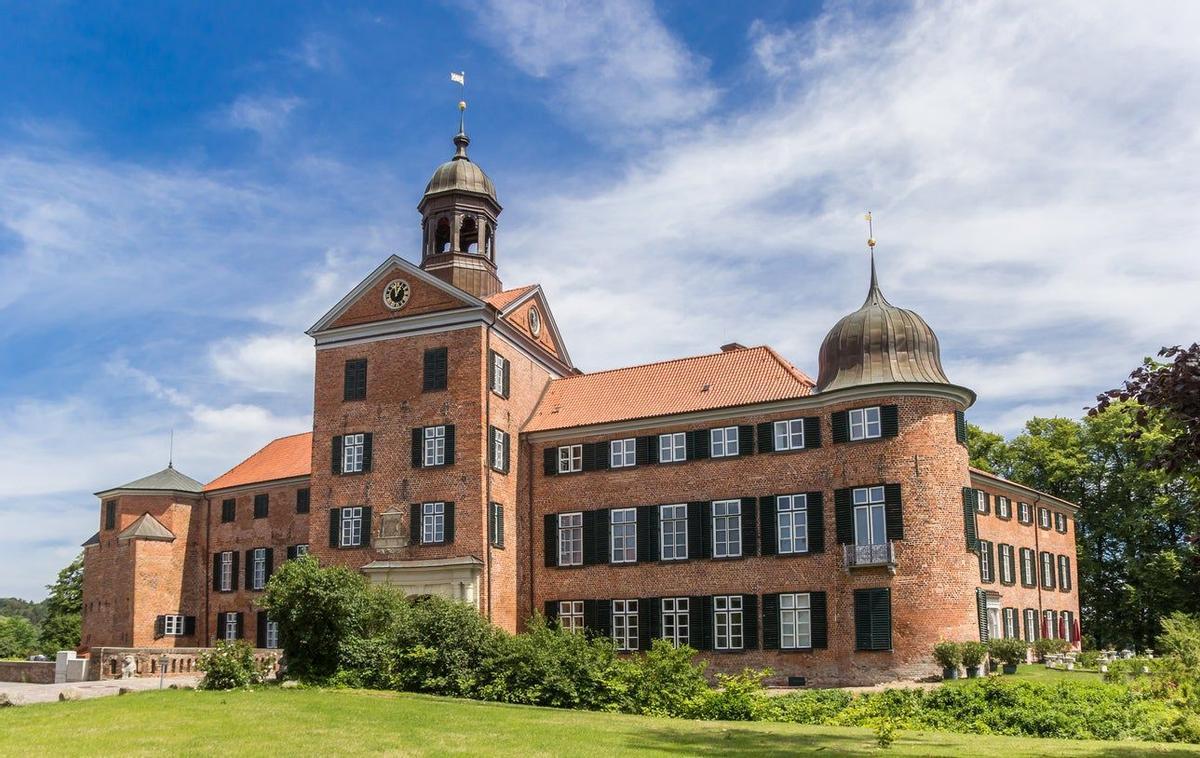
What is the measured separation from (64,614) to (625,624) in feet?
133

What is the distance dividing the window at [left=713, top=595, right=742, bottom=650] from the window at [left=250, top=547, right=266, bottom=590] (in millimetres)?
20810

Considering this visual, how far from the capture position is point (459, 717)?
20.2 m

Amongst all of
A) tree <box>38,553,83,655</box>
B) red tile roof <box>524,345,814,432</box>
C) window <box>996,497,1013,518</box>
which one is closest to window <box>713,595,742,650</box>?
red tile roof <box>524,345,814,432</box>

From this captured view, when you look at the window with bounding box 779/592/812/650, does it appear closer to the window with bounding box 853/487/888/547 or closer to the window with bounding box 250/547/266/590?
the window with bounding box 853/487/888/547

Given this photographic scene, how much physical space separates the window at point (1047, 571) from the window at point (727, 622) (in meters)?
17.3

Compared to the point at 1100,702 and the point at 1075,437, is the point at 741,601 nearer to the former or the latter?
the point at 1100,702

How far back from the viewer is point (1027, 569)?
43750mm

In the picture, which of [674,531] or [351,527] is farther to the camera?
[351,527]

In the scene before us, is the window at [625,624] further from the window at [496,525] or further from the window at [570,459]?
the window at [570,459]

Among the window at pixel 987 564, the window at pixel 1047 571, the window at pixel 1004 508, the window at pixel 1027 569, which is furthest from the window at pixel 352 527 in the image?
the window at pixel 1047 571

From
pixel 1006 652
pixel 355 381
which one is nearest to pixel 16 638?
pixel 355 381

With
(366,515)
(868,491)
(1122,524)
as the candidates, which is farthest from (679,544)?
(1122,524)

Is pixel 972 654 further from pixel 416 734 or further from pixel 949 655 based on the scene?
pixel 416 734

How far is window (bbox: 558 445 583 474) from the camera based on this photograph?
126 feet
